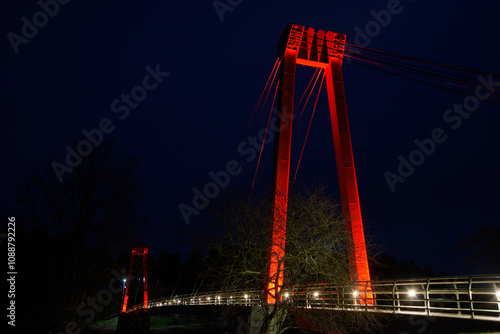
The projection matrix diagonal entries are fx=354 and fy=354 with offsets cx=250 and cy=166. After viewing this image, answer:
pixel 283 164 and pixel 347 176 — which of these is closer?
pixel 283 164

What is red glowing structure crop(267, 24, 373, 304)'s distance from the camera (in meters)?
12.6

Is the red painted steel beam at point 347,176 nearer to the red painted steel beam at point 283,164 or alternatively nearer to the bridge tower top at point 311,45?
the bridge tower top at point 311,45

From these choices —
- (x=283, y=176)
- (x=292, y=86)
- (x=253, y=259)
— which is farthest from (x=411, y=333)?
(x=292, y=86)

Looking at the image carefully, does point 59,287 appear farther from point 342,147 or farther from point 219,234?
point 342,147

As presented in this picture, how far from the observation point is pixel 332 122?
19.0 meters

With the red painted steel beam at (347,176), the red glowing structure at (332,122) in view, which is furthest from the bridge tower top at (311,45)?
the red painted steel beam at (347,176)

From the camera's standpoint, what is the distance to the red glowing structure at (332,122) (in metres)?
12.6

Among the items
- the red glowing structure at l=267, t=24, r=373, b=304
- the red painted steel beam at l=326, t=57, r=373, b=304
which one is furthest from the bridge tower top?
the red painted steel beam at l=326, t=57, r=373, b=304

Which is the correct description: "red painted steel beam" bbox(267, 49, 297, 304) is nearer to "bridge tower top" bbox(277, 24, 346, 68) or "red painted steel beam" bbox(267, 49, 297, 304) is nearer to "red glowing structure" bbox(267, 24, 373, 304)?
"red glowing structure" bbox(267, 24, 373, 304)

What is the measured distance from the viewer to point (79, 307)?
26.0 feet

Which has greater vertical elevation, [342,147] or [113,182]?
[342,147]

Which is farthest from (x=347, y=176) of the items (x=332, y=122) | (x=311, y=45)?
(x=311, y=45)

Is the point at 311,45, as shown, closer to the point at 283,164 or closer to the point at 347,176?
the point at 283,164

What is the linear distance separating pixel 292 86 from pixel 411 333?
1289 cm
